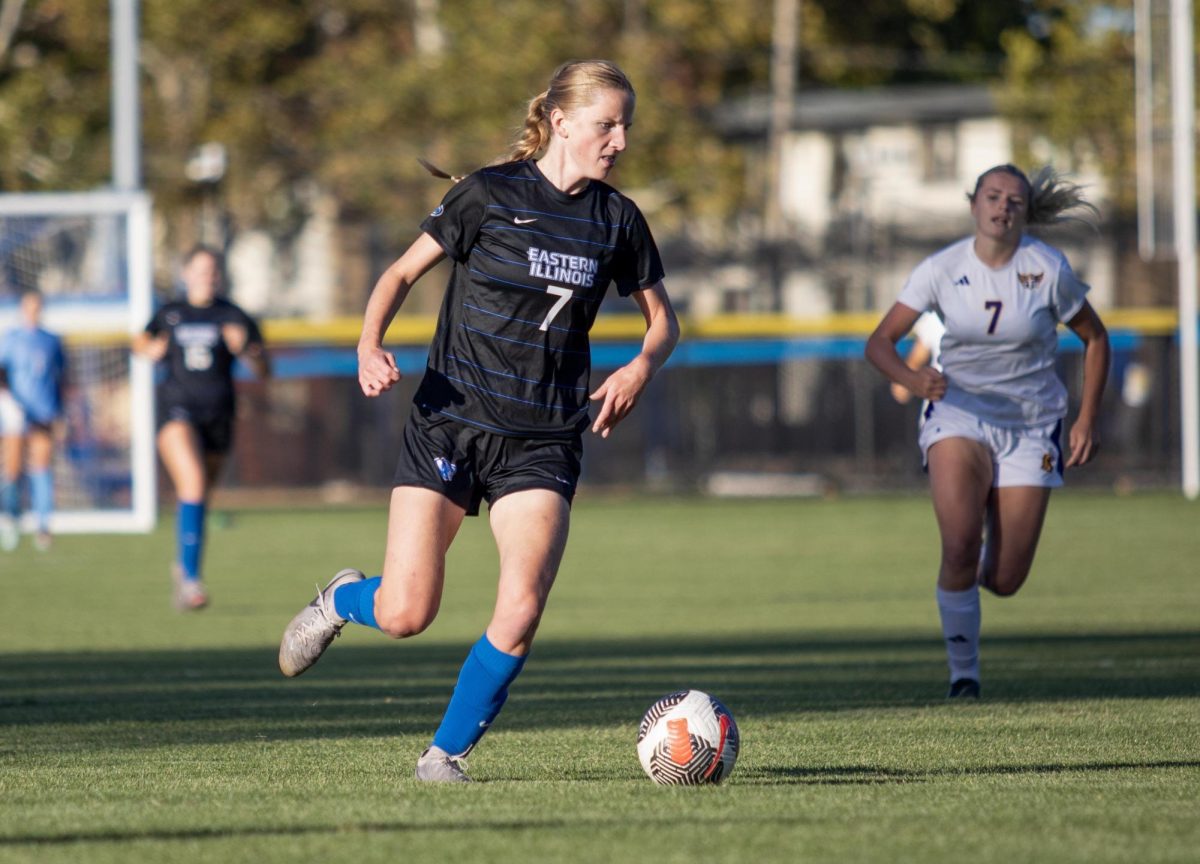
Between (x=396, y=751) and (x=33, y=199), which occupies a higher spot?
(x=33, y=199)

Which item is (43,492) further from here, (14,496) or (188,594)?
(188,594)

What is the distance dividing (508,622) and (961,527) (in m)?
2.88

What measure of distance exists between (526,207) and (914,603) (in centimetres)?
769

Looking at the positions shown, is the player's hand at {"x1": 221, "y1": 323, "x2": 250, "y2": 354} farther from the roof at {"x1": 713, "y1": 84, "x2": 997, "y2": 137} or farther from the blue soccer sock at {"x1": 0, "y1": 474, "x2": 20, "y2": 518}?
the roof at {"x1": 713, "y1": 84, "x2": 997, "y2": 137}

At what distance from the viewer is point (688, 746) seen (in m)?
5.52

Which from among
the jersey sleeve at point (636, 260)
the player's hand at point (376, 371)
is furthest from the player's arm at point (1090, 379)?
the player's hand at point (376, 371)

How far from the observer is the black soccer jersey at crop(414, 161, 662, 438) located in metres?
5.67

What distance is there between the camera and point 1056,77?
35.2 metres

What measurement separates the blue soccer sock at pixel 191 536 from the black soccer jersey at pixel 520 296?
6813mm

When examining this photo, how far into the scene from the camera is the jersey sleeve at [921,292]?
802 centimetres

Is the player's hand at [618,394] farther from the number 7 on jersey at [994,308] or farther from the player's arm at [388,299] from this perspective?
the number 7 on jersey at [994,308]

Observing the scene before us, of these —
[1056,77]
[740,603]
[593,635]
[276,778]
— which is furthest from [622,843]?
[1056,77]

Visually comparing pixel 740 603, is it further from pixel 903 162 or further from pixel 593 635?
pixel 903 162

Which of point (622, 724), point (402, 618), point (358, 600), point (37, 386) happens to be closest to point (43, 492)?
point (37, 386)
